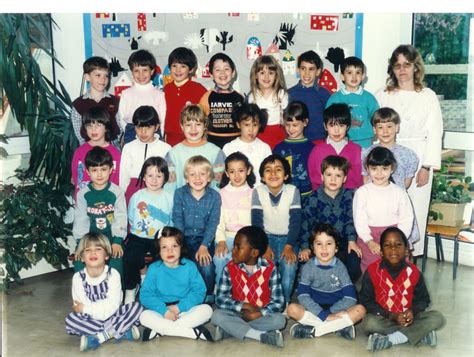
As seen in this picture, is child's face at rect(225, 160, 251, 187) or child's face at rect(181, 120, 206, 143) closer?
child's face at rect(225, 160, 251, 187)

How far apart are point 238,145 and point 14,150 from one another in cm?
148

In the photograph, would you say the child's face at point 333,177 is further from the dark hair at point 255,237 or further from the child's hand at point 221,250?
the child's hand at point 221,250

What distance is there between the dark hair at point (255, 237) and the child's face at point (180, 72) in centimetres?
117

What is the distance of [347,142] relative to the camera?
3.60 metres

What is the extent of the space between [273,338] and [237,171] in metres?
0.92

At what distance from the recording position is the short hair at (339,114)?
3527 millimetres

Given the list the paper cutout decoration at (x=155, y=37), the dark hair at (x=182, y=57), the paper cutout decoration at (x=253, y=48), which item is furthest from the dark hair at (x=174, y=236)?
the paper cutout decoration at (x=155, y=37)

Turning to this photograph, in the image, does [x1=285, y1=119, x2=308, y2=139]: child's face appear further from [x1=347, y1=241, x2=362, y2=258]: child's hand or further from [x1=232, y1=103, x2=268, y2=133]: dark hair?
[x1=347, y1=241, x2=362, y2=258]: child's hand

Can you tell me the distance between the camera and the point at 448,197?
4027 millimetres

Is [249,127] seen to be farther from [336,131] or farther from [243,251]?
[243,251]

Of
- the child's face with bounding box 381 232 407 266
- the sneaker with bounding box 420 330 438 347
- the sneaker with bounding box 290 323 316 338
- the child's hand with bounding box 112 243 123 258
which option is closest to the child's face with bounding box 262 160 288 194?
the child's face with bounding box 381 232 407 266

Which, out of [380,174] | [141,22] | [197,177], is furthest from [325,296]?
[141,22]

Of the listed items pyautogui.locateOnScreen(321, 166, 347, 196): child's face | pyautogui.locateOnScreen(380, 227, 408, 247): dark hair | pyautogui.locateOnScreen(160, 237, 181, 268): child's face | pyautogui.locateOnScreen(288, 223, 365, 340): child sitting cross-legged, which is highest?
pyautogui.locateOnScreen(321, 166, 347, 196): child's face

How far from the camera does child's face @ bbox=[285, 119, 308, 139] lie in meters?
3.56
